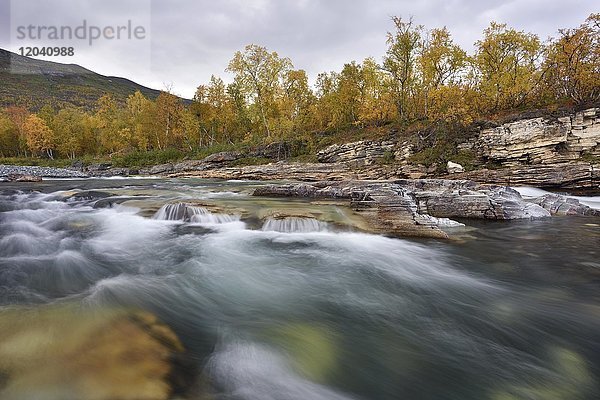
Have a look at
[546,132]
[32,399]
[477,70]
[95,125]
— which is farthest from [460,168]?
[95,125]

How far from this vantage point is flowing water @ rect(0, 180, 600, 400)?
251 centimetres

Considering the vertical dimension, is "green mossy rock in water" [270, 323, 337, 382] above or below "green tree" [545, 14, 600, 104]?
below

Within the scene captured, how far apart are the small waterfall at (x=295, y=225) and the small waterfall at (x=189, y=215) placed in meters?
1.21

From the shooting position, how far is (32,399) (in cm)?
195

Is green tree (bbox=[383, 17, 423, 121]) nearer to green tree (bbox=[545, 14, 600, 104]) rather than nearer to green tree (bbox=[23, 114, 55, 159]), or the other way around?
green tree (bbox=[545, 14, 600, 104])

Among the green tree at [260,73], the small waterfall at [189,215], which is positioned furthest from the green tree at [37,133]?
the small waterfall at [189,215]

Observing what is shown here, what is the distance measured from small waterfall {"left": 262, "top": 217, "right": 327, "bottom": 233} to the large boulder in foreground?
1.36 metres

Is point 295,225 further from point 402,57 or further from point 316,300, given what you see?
point 402,57

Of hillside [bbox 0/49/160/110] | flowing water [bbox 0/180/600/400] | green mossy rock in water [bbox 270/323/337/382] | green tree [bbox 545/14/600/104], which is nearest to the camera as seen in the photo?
flowing water [bbox 0/180/600/400]

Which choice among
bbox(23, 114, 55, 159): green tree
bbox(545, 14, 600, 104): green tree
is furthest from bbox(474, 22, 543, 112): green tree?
bbox(23, 114, 55, 159): green tree

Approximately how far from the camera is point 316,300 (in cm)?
418

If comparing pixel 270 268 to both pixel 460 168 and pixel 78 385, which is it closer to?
pixel 78 385

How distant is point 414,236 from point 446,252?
0.96m

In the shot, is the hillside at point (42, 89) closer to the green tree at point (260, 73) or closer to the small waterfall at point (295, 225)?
the green tree at point (260, 73)
